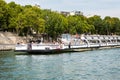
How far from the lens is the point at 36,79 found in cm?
3659

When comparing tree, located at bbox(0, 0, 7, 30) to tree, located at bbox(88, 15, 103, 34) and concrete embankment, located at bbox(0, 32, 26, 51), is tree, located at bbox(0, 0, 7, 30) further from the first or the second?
tree, located at bbox(88, 15, 103, 34)

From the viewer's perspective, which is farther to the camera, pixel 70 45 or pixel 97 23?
pixel 97 23

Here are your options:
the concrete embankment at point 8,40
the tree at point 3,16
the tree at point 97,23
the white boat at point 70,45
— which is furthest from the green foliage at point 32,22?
the tree at point 97,23

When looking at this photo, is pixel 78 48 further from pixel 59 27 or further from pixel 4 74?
pixel 4 74

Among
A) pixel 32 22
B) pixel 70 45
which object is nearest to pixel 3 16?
pixel 32 22

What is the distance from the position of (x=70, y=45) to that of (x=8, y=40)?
69.4ft

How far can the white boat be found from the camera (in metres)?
72.1

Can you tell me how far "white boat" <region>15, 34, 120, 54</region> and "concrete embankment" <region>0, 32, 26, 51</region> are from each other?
11890 millimetres

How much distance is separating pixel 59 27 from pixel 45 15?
10.1 meters

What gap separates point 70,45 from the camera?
82.7 metres

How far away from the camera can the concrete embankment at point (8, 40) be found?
91688 millimetres

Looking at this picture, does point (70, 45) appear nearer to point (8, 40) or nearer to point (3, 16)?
point (8, 40)

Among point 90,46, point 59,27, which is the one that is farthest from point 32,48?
point 59,27

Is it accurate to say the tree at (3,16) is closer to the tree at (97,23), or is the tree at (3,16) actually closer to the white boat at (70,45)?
the white boat at (70,45)
